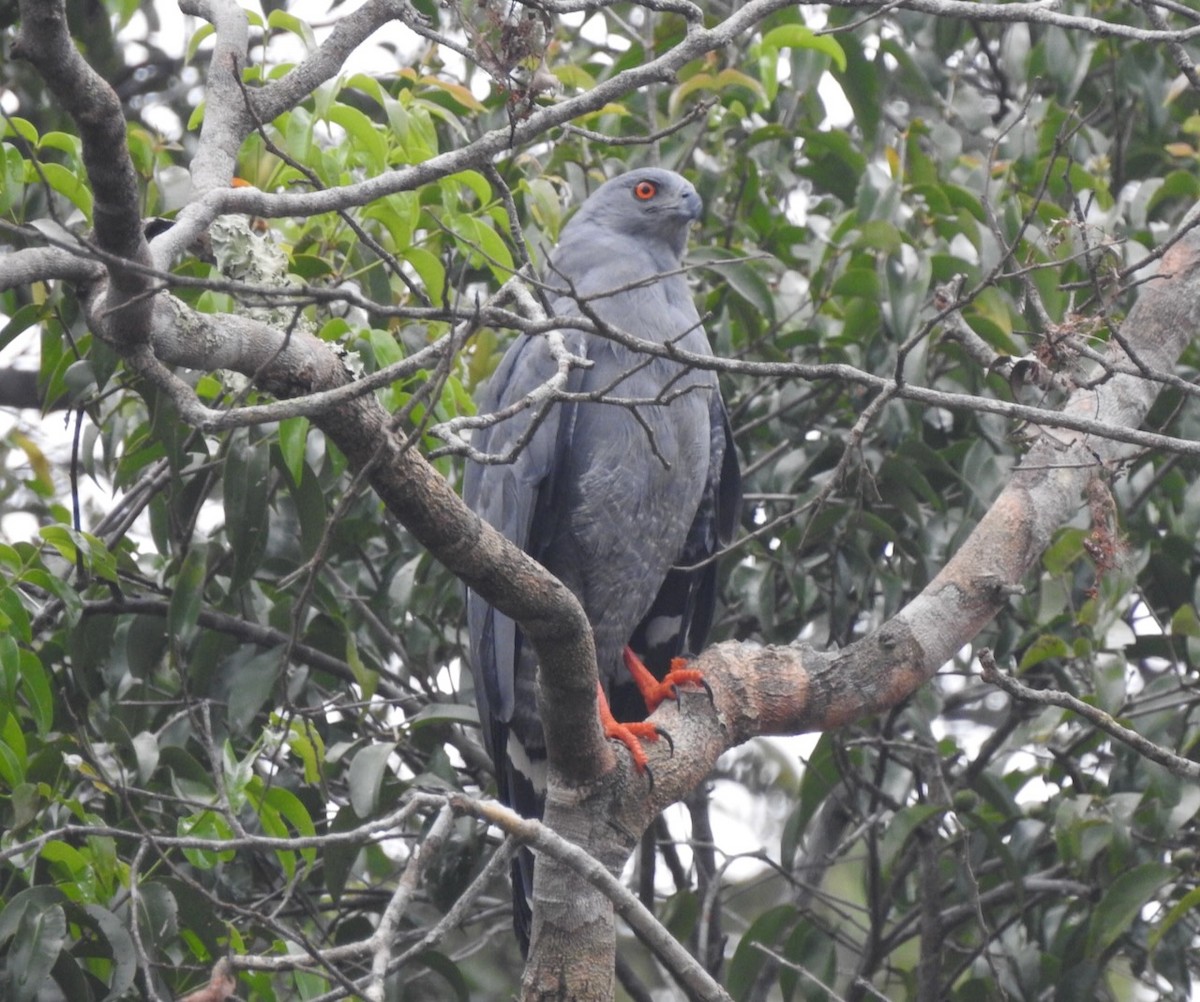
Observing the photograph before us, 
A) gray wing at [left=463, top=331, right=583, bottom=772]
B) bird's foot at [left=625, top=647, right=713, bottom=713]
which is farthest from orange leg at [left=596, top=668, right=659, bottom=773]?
gray wing at [left=463, top=331, right=583, bottom=772]

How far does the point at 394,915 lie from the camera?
1723 mm

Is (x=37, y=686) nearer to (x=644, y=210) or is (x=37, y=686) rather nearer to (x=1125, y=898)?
(x=644, y=210)

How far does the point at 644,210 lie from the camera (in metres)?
4.00

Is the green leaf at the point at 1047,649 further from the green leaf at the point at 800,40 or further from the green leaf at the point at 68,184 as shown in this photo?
the green leaf at the point at 68,184

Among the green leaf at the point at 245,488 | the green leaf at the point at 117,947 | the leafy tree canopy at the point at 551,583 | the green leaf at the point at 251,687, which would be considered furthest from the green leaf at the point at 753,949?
the green leaf at the point at 245,488

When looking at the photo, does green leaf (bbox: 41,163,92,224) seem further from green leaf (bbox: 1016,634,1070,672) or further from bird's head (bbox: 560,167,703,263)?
green leaf (bbox: 1016,634,1070,672)

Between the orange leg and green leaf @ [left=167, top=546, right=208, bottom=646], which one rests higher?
green leaf @ [left=167, top=546, right=208, bottom=646]

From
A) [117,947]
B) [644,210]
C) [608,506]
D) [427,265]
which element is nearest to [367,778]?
[117,947]

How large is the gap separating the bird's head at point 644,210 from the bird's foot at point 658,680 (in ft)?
3.89

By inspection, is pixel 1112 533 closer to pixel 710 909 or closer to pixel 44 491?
pixel 710 909

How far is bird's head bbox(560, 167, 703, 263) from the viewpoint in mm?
3957

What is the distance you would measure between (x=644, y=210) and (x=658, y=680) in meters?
1.31

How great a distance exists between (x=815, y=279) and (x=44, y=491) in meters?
2.07

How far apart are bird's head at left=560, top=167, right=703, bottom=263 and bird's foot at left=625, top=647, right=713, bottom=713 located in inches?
46.7
